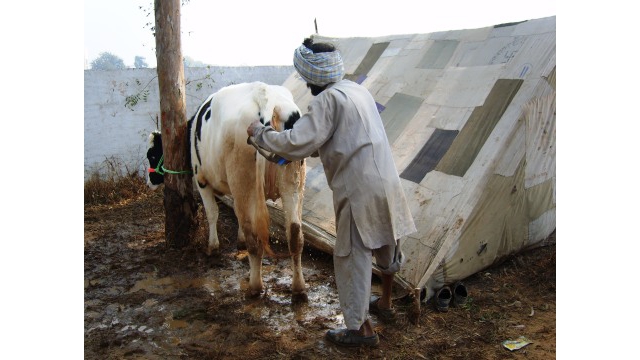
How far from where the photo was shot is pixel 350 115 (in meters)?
3.24

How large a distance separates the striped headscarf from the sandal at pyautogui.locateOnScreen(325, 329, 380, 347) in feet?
5.44

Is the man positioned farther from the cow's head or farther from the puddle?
the cow's head

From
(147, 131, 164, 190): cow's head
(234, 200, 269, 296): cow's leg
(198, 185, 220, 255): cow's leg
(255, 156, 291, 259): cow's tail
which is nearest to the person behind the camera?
(255, 156, 291, 259): cow's tail

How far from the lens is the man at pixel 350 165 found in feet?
10.6

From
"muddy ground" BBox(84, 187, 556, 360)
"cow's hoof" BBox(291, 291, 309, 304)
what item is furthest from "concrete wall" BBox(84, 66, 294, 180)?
"cow's hoof" BBox(291, 291, 309, 304)

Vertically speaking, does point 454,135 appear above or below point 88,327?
above

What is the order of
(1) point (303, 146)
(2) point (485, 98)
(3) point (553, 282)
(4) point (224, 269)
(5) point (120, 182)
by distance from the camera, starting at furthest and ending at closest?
(5) point (120, 182), (4) point (224, 269), (2) point (485, 98), (3) point (553, 282), (1) point (303, 146)

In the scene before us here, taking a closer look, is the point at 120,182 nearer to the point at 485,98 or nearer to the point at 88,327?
the point at 88,327

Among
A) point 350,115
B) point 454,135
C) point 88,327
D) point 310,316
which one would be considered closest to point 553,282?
point 454,135

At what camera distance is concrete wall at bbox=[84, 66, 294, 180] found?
820 centimetres

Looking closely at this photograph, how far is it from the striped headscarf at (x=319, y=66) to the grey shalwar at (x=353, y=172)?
7 cm

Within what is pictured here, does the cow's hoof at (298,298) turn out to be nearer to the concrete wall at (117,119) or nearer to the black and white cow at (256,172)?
the black and white cow at (256,172)

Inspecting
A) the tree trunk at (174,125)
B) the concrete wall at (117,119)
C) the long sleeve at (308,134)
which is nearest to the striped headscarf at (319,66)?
the long sleeve at (308,134)

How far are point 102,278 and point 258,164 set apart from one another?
215cm
